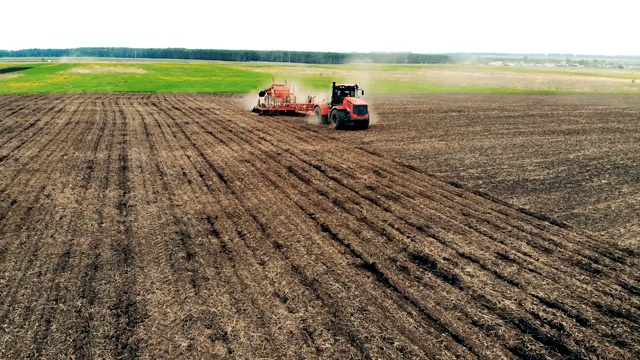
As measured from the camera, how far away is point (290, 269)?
8039mm

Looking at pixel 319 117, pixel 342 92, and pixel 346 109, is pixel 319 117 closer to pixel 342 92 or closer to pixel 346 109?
pixel 342 92

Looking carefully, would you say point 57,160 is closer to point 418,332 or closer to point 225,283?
point 225,283

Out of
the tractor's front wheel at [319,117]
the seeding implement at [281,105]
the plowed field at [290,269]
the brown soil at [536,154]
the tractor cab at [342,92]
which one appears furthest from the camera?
the seeding implement at [281,105]

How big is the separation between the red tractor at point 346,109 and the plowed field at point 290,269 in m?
8.10

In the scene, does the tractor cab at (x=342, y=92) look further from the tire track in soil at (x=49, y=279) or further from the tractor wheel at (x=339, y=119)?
the tire track in soil at (x=49, y=279)

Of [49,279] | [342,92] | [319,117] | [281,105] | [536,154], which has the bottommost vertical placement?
[49,279]

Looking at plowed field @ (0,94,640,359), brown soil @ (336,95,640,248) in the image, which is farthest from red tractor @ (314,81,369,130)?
plowed field @ (0,94,640,359)

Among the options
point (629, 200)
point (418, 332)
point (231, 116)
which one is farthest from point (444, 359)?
point (231, 116)

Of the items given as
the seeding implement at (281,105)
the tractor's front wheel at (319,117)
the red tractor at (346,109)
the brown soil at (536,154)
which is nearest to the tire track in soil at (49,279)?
the brown soil at (536,154)

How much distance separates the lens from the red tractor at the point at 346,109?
22822mm

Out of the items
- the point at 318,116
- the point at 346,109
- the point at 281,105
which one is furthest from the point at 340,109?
the point at 281,105

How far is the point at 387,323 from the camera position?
6461 mm

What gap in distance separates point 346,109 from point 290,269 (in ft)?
52.9

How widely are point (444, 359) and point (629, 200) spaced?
10260mm
